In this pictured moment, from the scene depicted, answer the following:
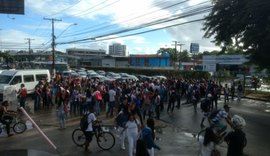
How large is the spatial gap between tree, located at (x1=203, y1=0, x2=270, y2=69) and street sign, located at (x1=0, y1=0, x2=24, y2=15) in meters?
12.9

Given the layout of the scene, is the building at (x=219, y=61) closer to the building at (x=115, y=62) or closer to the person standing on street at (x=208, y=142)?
the person standing on street at (x=208, y=142)

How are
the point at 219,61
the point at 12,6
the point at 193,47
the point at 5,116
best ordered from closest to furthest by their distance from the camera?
the point at 5,116, the point at 12,6, the point at 219,61, the point at 193,47

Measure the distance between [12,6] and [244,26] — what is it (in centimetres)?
1564

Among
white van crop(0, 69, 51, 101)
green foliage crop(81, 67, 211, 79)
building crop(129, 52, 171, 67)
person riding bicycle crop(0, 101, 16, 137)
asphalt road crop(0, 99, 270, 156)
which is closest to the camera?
asphalt road crop(0, 99, 270, 156)

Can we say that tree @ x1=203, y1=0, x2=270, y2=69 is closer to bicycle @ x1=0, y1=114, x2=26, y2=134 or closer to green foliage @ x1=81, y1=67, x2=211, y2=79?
bicycle @ x1=0, y1=114, x2=26, y2=134

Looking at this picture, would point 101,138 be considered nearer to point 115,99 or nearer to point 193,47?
point 115,99

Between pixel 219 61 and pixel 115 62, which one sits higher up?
pixel 219 61

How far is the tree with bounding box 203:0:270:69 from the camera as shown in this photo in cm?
2253

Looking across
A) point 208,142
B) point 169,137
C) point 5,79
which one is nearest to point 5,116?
point 169,137

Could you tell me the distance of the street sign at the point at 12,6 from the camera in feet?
77.6

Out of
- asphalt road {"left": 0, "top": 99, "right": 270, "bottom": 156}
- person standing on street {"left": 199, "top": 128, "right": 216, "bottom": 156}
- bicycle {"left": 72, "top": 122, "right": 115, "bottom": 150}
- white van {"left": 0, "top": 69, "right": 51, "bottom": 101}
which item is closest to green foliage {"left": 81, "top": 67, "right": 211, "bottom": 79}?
white van {"left": 0, "top": 69, "right": 51, "bottom": 101}

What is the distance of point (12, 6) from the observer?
2381cm

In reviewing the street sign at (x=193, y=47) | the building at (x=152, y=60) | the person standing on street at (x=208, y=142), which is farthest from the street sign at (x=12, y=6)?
the street sign at (x=193, y=47)

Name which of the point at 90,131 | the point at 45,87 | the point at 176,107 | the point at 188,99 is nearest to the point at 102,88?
the point at 45,87
